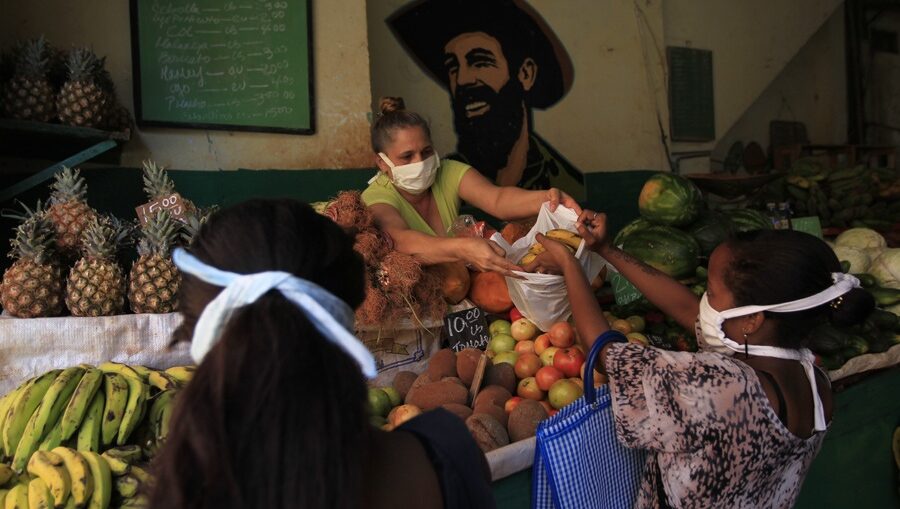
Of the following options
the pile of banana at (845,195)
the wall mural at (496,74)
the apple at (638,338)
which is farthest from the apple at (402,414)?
the pile of banana at (845,195)

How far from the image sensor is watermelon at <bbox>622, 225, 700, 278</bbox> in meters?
3.45

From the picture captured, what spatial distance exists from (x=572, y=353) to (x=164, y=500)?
2112 millimetres

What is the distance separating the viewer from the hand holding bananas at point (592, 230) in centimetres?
283

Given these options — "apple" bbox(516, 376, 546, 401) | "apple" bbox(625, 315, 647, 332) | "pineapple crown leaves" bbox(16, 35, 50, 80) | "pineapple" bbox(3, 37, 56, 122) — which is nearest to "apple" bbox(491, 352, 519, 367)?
"apple" bbox(516, 376, 546, 401)

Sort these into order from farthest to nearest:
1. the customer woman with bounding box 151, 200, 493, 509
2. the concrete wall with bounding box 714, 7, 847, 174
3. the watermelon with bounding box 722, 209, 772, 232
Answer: the concrete wall with bounding box 714, 7, 847, 174
the watermelon with bounding box 722, 209, 772, 232
the customer woman with bounding box 151, 200, 493, 509

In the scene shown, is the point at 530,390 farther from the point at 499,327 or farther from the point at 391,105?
the point at 391,105

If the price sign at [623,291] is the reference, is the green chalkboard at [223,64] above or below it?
above

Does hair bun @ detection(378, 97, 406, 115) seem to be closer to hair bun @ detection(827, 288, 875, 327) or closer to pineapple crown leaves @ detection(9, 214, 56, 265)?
pineapple crown leaves @ detection(9, 214, 56, 265)

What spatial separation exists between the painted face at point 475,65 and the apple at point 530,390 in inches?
156

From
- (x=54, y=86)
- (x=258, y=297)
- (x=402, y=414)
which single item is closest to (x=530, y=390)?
(x=402, y=414)

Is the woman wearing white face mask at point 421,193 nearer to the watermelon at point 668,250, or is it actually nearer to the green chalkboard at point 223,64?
the watermelon at point 668,250

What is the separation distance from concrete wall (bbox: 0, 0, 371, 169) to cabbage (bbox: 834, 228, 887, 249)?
10.8ft

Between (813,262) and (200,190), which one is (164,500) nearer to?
(813,262)

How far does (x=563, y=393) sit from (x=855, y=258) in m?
2.66
